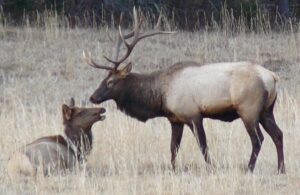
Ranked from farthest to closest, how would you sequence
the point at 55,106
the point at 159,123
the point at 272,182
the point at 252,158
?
the point at 55,106 → the point at 159,123 → the point at 252,158 → the point at 272,182

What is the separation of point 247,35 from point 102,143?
38.7 ft

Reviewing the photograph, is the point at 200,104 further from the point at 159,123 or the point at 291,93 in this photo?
the point at 291,93

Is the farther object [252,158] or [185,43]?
[185,43]

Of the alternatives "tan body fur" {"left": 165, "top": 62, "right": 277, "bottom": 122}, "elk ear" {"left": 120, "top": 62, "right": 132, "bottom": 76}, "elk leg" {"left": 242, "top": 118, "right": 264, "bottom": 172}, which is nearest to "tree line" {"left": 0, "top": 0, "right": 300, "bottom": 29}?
"elk ear" {"left": 120, "top": 62, "right": 132, "bottom": 76}

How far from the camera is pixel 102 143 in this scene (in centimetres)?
1433

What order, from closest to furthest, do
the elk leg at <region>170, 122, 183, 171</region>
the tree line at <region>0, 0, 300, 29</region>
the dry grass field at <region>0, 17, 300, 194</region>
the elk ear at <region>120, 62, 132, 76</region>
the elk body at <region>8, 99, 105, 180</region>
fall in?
the dry grass field at <region>0, 17, 300, 194</region> < the elk body at <region>8, 99, 105, 180</region> < the elk leg at <region>170, 122, 183, 171</region> < the elk ear at <region>120, 62, 132, 76</region> < the tree line at <region>0, 0, 300, 29</region>

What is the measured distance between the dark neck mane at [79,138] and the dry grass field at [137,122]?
0.71 ft

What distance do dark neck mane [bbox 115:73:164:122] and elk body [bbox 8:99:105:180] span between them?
0.50m

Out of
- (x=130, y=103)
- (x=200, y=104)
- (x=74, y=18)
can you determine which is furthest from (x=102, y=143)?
(x=74, y=18)

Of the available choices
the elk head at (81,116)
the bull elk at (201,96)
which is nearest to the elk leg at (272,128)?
the bull elk at (201,96)

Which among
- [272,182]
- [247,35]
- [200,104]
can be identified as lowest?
[272,182]

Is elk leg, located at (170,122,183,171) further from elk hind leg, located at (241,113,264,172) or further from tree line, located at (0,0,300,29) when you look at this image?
tree line, located at (0,0,300,29)

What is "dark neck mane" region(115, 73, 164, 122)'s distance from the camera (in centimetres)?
1352

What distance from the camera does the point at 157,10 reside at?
27.4 meters
